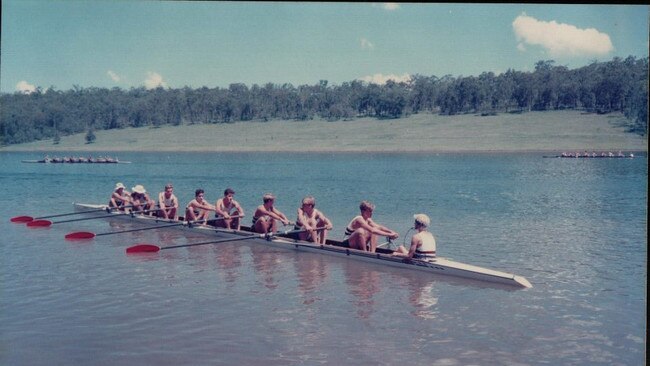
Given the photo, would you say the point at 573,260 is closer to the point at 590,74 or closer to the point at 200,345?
the point at 200,345

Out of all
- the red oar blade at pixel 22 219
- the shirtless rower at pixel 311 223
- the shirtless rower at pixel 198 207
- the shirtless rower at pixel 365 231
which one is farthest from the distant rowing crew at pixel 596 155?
the shirtless rower at pixel 365 231

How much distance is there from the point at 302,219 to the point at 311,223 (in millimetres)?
299

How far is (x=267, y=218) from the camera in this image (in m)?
19.0

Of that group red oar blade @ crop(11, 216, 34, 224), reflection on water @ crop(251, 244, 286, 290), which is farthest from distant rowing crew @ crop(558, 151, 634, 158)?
red oar blade @ crop(11, 216, 34, 224)

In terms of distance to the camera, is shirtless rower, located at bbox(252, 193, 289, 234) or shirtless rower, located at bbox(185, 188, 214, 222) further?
shirtless rower, located at bbox(185, 188, 214, 222)

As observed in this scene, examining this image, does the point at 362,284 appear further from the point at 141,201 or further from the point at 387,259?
the point at 141,201

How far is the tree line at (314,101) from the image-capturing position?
89438 mm

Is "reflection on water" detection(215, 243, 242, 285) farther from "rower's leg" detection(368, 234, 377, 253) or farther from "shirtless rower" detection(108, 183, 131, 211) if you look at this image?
"shirtless rower" detection(108, 183, 131, 211)

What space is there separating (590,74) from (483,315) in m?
86.2

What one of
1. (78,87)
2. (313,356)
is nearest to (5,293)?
(313,356)

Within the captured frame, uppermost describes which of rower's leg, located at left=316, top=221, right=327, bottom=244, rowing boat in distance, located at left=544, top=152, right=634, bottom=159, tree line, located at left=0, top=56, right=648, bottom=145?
tree line, located at left=0, top=56, right=648, bottom=145

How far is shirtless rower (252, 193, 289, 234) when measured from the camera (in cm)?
1869

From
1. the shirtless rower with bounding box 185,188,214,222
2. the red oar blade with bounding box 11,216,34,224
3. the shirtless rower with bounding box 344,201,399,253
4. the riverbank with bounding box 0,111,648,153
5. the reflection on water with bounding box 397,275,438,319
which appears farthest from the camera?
the riverbank with bounding box 0,111,648,153

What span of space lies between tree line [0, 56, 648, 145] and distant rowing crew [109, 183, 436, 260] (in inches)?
2732
